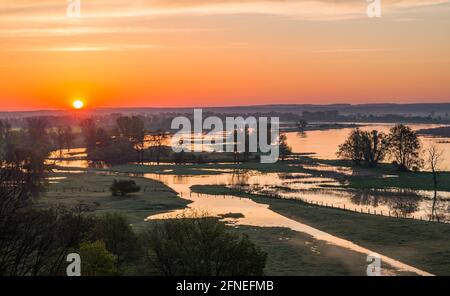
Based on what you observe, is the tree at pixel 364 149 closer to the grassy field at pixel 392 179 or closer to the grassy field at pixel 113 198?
the grassy field at pixel 392 179

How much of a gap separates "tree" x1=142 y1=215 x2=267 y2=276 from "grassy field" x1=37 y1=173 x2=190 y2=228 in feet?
80.6

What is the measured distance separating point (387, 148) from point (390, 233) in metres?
71.1

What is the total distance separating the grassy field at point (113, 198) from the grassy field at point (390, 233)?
17037 millimetres

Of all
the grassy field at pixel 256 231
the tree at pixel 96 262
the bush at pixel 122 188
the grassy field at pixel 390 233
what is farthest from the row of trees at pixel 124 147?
the tree at pixel 96 262

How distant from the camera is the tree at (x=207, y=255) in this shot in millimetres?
31578

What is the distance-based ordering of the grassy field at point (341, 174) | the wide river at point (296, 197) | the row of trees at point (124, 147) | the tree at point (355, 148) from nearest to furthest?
the wide river at point (296, 197) → the grassy field at point (341, 174) → the tree at point (355, 148) → the row of trees at point (124, 147)

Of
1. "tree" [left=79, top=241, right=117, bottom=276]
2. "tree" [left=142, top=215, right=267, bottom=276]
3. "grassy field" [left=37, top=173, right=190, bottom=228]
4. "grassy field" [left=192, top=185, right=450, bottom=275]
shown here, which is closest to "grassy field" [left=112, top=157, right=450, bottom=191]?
"grassy field" [left=37, top=173, right=190, bottom=228]

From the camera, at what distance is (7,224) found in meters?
21.0

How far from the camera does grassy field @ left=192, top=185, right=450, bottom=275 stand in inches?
1714

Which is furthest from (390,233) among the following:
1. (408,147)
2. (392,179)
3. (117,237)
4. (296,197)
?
(408,147)

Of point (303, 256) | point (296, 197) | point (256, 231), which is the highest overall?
point (296, 197)

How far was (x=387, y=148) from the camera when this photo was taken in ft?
392

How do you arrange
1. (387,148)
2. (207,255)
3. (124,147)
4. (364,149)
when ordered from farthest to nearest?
(124,147) < (387,148) < (364,149) < (207,255)

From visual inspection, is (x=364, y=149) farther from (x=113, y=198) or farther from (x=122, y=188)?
(x=113, y=198)
